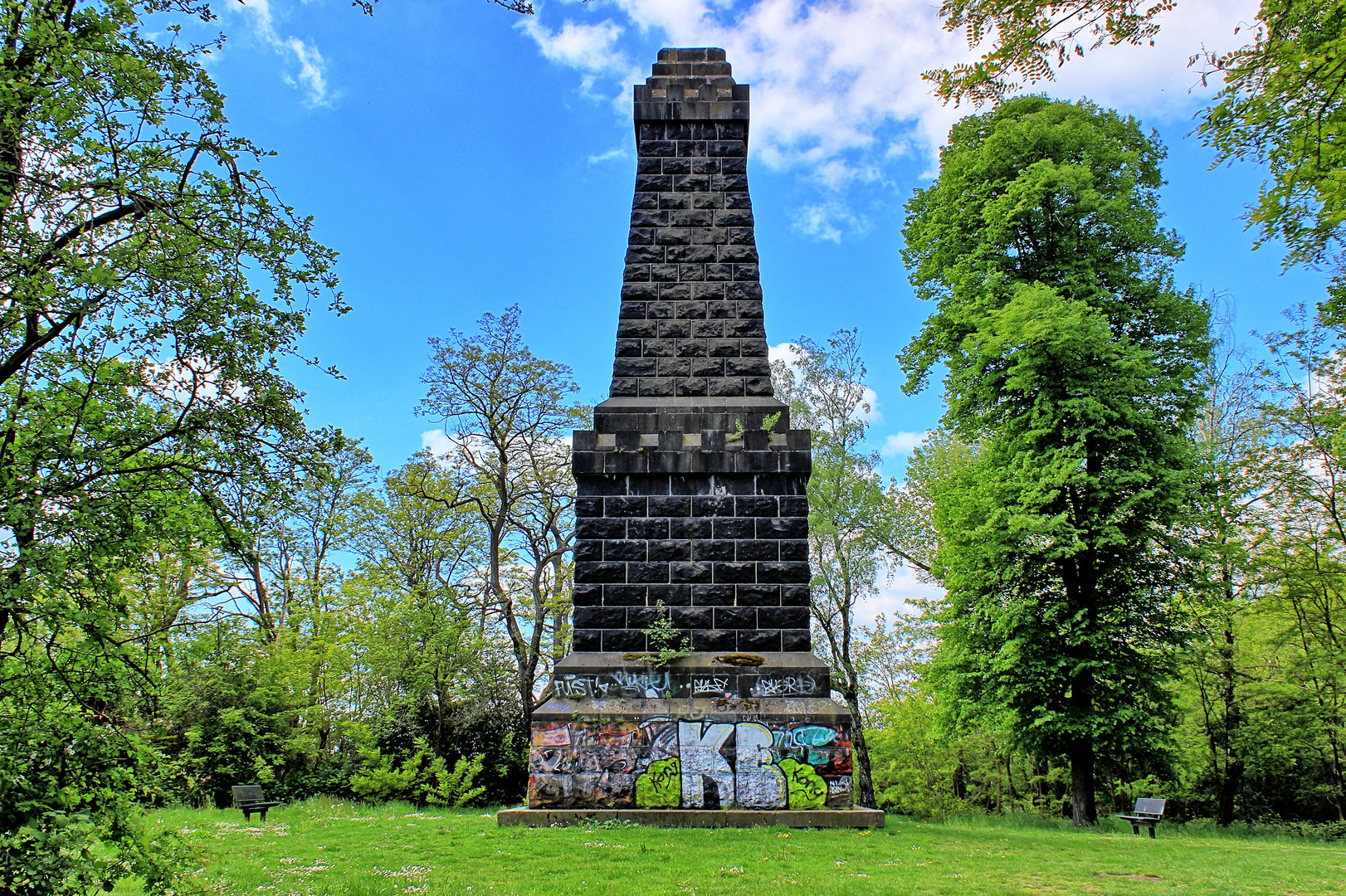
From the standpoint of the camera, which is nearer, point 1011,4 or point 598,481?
point 1011,4

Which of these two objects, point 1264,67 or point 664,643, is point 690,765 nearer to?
point 664,643

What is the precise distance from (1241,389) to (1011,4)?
17023 millimetres

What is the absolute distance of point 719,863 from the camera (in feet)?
23.8

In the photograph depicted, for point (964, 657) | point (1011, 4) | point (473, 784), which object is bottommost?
point (473, 784)

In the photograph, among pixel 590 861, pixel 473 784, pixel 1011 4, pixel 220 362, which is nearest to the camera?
pixel 220 362

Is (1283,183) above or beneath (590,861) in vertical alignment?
above

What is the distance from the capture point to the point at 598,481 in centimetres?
1062

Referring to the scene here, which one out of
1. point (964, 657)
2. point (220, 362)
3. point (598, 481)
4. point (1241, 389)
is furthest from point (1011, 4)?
point (1241, 389)

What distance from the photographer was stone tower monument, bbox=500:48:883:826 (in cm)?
955

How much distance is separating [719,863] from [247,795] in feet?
30.9

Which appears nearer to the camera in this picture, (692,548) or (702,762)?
(702,762)

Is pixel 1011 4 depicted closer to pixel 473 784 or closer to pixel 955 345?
pixel 955 345

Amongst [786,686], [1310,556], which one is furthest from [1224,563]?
[786,686]

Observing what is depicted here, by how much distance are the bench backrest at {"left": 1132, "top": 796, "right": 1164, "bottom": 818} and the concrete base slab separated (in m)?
6.08
